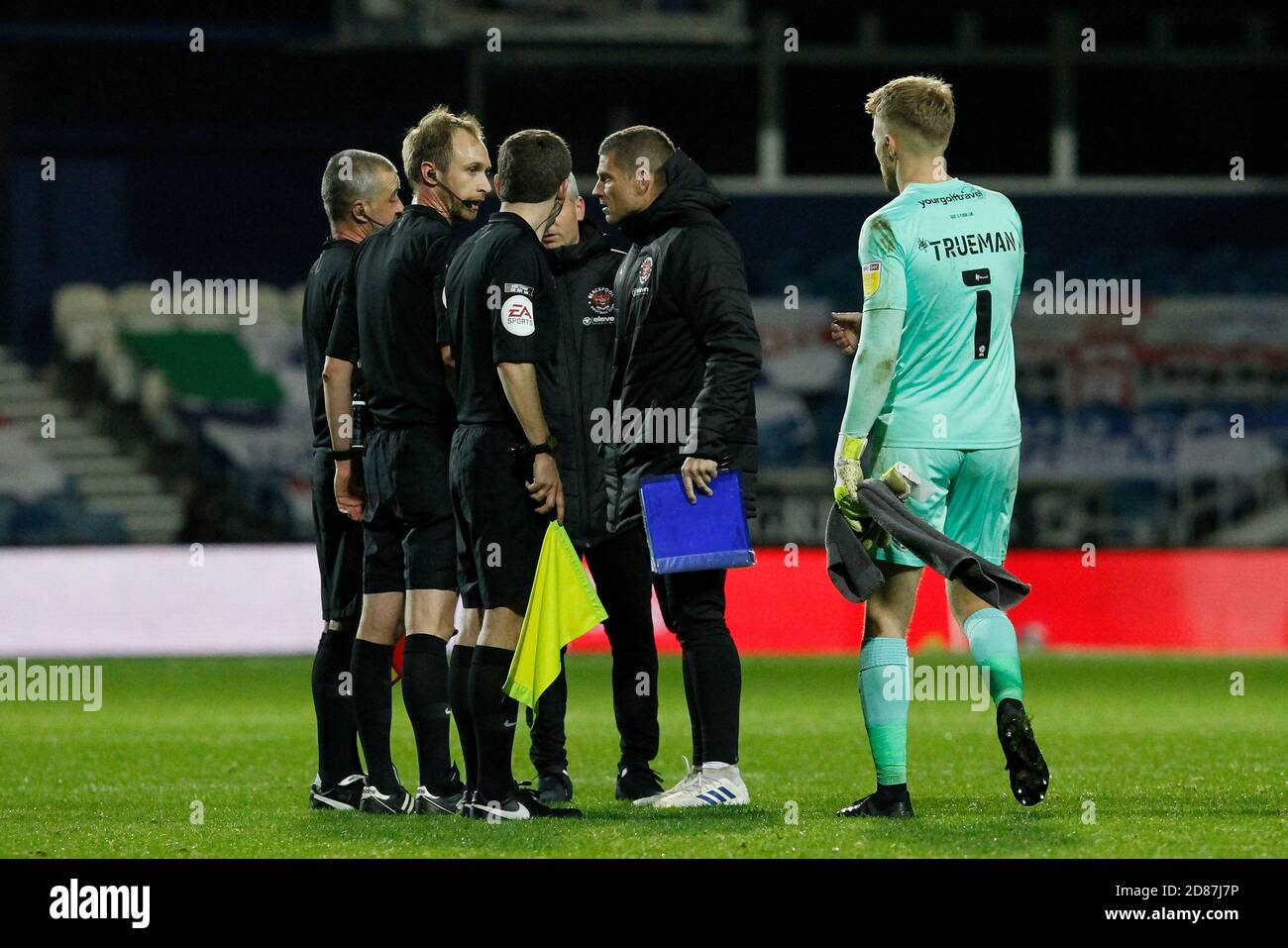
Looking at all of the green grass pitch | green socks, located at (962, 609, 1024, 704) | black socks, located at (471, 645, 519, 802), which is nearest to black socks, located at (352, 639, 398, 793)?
the green grass pitch

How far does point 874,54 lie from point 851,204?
69.1 inches

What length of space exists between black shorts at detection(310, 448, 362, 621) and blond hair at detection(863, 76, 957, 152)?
2.26m

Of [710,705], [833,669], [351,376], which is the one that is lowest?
[833,669]

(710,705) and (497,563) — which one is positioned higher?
(497,563)

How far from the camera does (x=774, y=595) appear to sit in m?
16.3

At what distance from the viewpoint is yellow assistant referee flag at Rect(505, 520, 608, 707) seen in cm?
616

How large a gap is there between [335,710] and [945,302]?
250 centimetres

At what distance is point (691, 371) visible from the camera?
6641 mm

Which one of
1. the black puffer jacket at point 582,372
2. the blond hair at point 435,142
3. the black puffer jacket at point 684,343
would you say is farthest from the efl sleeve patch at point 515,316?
the blond hair at point 435,142

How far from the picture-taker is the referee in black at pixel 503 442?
615 cm

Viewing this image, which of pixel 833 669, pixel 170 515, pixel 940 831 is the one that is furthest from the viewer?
pixel 170 515

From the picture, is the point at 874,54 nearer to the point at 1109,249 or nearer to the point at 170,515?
the point at 1109,249

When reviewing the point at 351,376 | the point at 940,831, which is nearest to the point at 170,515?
the point at 351,376

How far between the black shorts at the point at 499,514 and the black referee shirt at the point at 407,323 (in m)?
0.42
